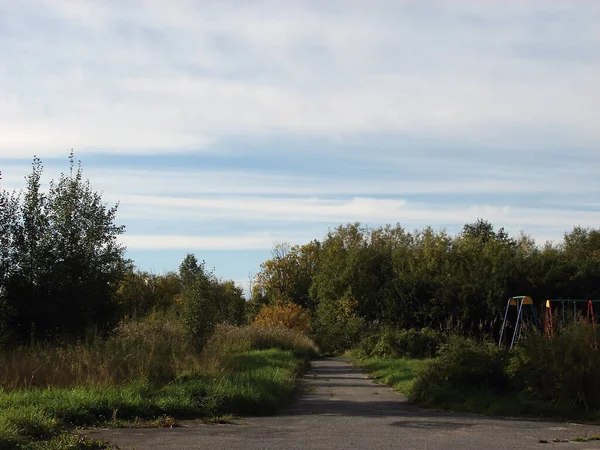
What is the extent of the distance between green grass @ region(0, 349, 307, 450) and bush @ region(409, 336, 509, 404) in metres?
3.64

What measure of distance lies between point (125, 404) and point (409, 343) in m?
22.5

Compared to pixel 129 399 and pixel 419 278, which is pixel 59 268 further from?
pixel 419 278

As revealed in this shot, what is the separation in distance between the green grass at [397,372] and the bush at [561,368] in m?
3.26

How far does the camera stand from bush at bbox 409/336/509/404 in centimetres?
1736

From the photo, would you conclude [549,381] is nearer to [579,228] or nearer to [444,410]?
[444,410]

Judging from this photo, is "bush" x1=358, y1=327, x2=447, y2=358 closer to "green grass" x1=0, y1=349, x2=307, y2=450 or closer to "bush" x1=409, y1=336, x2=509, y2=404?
"bush" x1=409, y1=336, x2=509, y2=404

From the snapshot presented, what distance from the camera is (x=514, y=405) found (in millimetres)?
15797

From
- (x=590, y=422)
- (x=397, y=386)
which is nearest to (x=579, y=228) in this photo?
(x=397, y=386)

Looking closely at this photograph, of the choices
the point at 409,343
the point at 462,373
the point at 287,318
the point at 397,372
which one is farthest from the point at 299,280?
the point at 462,373

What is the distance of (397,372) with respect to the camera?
25.0m

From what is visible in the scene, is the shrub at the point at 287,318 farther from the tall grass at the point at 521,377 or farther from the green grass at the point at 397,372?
the tall grass at the point at 521,377

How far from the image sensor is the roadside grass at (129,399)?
36.0 feet

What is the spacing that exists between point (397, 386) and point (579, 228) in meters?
68.0

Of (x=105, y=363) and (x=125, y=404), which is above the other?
(x=105, y=363)
